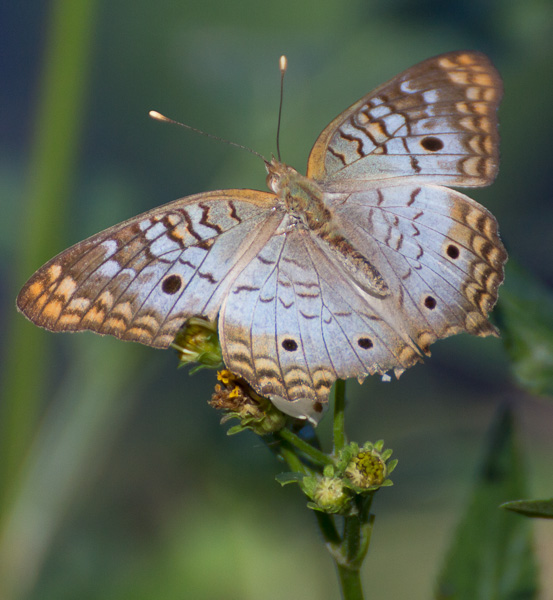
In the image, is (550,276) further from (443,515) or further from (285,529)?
(285,529)

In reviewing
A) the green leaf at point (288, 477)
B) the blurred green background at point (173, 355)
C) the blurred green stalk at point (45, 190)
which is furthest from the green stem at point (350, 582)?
the blurred green stalk at point (45, 190)

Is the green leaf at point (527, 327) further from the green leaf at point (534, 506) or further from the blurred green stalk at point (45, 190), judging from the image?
the blurred green stalk at point (45, 190)

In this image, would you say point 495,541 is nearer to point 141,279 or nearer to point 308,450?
point 308,450

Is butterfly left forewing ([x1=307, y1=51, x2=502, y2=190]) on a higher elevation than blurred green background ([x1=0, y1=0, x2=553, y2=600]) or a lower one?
higher

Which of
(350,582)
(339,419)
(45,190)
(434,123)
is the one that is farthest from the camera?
(45,190)

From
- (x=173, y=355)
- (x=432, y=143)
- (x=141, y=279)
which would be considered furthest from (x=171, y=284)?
(x=173, y=355)

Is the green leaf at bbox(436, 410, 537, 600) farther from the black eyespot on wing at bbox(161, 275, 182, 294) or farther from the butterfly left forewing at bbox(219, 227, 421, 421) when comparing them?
the black eyespot on wing at bbox(161, 275, 182, 294)

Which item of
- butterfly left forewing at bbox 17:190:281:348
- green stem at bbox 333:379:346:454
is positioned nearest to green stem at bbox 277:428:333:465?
green stem at bbox 333:379:346:454
